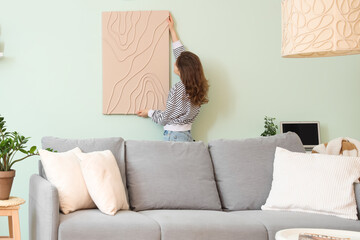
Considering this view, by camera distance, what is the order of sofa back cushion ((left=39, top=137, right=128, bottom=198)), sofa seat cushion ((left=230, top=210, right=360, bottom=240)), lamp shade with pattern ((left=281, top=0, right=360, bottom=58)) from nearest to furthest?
lamp shade with pattern ((left=281, top=0, right=360, bottom=58)) < sofa seat cushion ((left=230, top=210, right=360, bottom=240)) < sofa back cushion ((left=39, top=137, right=128, bottom=198))

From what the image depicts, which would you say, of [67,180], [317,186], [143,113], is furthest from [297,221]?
[143,113]

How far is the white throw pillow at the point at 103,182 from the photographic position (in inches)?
132

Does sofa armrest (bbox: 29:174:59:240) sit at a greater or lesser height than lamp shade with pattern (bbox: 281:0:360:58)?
lesser

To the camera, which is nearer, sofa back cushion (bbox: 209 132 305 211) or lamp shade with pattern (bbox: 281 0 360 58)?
lamp shade with pattern (bbox: 281 0 360 58)

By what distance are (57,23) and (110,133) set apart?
3.67ft

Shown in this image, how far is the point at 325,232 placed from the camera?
2895 mm

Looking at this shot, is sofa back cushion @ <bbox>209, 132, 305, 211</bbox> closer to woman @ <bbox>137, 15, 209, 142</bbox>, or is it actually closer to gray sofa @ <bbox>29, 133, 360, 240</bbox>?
gray sofa @ <bbox>29, 133, 360, 240</bbox>

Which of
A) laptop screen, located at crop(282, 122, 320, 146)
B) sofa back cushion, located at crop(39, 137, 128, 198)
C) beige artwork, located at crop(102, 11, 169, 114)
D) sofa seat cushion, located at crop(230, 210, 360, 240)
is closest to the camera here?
sofa seat cushion, located at crop(230, 210, 360, 240)

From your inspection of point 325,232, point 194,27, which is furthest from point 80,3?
point 325,232

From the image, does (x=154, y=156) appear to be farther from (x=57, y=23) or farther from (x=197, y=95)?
(x=57, y=23)

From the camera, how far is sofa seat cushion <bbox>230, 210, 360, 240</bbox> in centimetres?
329

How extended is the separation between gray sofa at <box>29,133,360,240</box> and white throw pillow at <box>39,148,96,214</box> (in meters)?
0.06

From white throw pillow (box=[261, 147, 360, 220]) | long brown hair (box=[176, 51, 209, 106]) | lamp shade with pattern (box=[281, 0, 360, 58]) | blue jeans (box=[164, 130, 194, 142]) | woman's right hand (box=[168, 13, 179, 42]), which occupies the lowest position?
white throw pillow (box=[261, 147, 360, 220])

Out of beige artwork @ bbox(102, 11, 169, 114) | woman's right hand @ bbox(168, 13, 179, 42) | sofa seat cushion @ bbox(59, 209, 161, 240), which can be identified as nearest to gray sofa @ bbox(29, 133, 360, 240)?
sofa seat cushion @ bbox(59, 209, 161, 240)
